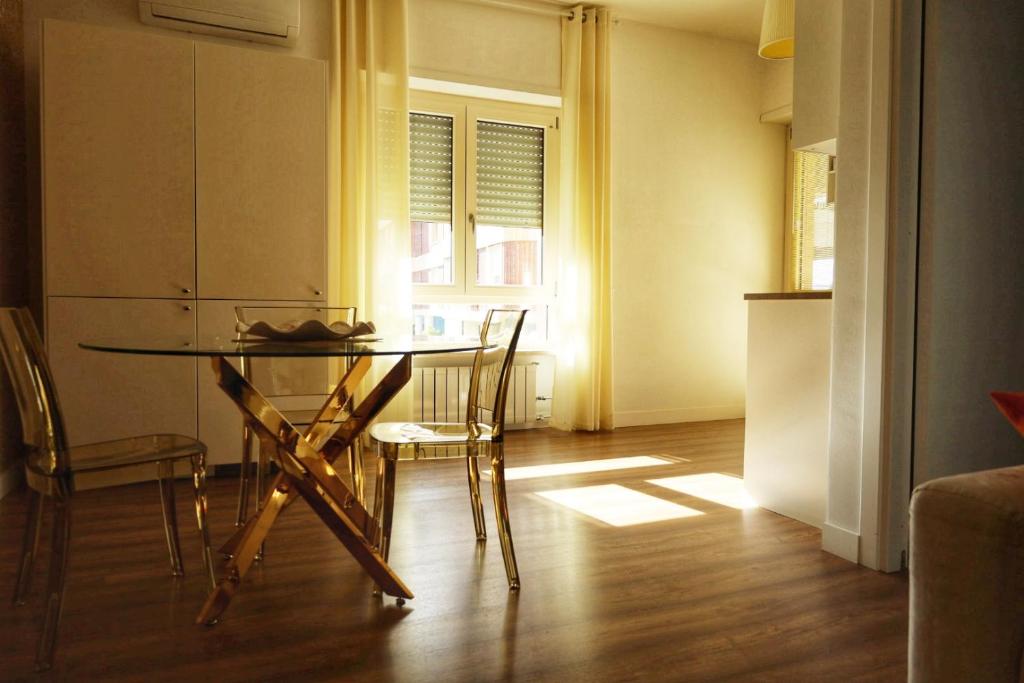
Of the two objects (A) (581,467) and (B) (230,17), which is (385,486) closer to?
(A) (581,467)

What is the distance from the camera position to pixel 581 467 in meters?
4.11

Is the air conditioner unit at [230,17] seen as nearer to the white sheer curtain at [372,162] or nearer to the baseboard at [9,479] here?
the white sheer curtain at [372,162]

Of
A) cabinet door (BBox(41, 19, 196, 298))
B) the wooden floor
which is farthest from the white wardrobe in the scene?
the wooden floor

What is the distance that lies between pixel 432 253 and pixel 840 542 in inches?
133

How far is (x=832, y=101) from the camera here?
2.90m

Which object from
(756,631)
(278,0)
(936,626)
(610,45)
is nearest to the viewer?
(936,626)

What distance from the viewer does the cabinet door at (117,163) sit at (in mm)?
3461

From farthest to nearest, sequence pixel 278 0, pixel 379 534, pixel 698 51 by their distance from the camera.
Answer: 1. pixel 698 51
2. pixel 278 0
3. pixel 379 534

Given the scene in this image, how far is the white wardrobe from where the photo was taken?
11.4 feet

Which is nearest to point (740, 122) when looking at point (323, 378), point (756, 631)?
point (323, 378)

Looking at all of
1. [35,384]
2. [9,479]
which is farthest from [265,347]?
[9,479]

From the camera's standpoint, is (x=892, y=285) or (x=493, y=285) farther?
(x=493, y=285)

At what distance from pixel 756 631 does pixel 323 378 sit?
1.96 m

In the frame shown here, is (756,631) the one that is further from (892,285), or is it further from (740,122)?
(740,122)
